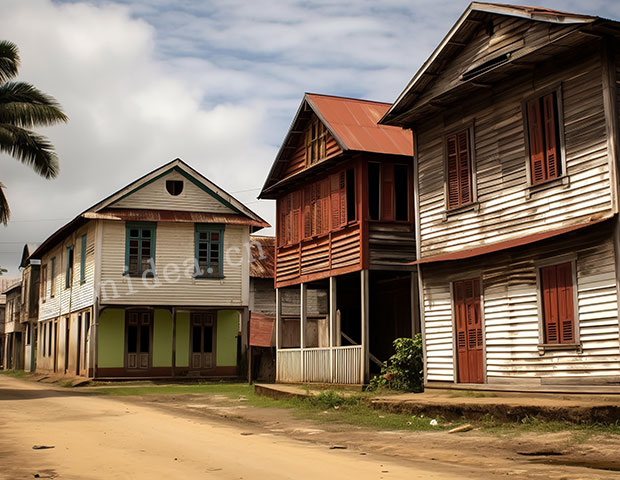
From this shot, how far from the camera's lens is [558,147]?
14.4m

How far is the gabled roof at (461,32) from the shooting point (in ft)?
45.1

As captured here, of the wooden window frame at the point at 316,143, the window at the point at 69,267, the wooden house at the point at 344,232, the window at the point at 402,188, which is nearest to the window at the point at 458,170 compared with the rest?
the wooden house at the point at 344,232

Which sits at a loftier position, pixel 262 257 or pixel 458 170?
pixel 262 257

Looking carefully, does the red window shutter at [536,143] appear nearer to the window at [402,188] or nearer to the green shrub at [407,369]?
the green shrub at [407,369]

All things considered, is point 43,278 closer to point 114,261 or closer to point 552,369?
point 114,261

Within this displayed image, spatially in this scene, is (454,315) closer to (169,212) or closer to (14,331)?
(169,212)

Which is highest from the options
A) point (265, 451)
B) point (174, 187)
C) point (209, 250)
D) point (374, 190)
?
point (174, 187)

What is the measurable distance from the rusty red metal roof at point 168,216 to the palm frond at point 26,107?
480 centimetres

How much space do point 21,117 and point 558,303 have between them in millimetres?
20386

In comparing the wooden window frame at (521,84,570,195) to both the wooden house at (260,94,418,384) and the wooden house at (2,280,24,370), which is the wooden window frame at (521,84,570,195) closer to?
the wooden house at (260,94,418,384)

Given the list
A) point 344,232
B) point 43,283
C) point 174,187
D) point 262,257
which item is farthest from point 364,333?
point 43,283

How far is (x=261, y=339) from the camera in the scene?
2719 cm

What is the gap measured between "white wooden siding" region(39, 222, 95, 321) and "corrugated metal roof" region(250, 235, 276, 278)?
7.23 metres

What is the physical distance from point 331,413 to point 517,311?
4.49m
